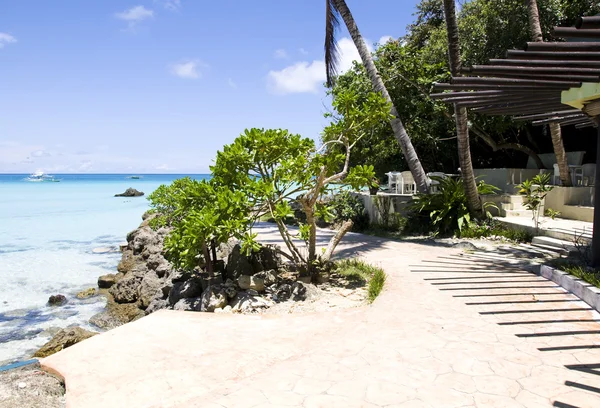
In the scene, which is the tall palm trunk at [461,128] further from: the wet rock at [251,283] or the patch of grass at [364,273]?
the wet rock at [251,283]

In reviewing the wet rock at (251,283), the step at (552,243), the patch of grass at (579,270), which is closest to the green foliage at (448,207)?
the step at (552,243)

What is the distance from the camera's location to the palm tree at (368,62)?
12727 mm

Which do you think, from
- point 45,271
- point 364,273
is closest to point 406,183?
point 364,273

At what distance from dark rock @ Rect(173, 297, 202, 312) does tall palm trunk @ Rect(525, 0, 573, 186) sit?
10.6 m

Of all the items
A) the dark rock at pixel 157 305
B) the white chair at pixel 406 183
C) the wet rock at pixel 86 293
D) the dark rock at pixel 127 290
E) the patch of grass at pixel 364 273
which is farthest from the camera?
the white chair at pixel 406 183

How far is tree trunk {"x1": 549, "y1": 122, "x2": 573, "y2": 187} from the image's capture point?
1235cm

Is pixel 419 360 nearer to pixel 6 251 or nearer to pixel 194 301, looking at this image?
pixel 194 301

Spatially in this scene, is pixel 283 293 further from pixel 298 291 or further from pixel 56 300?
pixel 56 300

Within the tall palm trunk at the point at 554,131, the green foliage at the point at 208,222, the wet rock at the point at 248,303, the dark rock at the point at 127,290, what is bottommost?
the dark rock at the point at 127,290

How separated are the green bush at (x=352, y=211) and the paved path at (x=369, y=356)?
27.1ft

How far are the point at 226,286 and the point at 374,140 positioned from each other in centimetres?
1119

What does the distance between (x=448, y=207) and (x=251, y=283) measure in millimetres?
7337

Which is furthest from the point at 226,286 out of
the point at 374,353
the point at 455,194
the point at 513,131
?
the point at 513,131

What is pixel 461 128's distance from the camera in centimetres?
1151
